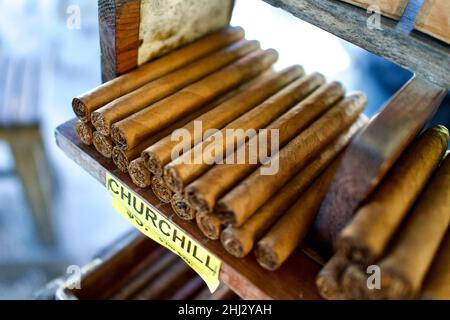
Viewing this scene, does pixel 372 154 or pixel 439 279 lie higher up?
pixel 372 154

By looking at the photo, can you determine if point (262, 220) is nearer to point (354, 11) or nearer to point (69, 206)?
point (354, 11)

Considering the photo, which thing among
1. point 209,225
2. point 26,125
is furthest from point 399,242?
point 26,125

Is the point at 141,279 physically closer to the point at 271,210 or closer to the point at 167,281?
the point at 167,281

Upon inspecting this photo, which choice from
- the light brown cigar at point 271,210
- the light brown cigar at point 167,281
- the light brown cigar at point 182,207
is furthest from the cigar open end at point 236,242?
the light brown cigar at point 167,281

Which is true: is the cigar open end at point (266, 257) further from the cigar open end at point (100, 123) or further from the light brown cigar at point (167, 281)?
the light brown cigar at point (167, 281)

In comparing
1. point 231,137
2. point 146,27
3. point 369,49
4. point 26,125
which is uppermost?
point 369,49

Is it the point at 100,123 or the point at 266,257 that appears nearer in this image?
the point at 266,257
